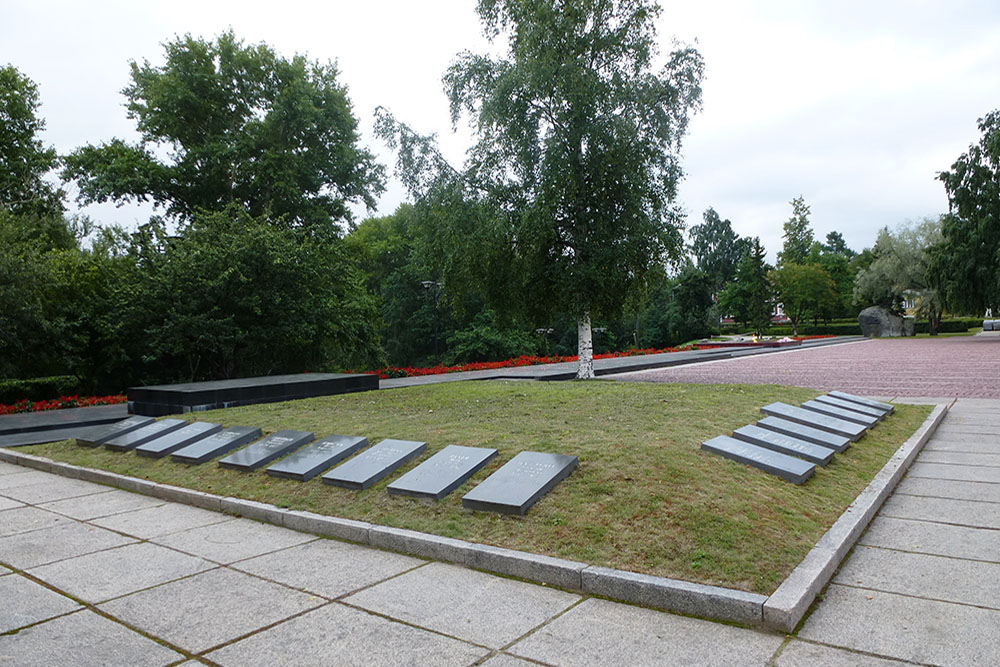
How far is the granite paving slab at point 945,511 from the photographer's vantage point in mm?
4996

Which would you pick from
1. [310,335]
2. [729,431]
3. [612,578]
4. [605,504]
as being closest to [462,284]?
[310,335]

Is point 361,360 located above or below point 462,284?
below

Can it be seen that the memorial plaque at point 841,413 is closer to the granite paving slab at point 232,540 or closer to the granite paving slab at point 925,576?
the granite paving slab at point 925,576

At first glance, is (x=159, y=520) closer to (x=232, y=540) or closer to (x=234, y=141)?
(x=232, y=540)

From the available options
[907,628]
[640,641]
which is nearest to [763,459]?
[907,628]

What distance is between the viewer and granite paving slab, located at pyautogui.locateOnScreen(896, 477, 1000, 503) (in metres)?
5.68

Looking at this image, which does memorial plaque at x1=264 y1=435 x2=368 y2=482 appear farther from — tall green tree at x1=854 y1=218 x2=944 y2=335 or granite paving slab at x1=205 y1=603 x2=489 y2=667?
tall green tree at x1=854 y1=218 x2=944 y2=335

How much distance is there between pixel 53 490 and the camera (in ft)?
22.8

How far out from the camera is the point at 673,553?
4016 mm

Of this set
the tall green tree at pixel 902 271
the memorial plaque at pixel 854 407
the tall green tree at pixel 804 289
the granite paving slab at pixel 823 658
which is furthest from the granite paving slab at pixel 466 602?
the tall green tree at pixel 804 289

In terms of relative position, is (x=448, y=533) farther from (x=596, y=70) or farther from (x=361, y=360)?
(x=361, y=360)

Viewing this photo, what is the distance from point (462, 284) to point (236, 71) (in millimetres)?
19342

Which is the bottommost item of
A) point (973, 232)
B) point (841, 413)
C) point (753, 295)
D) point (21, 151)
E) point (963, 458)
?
point (963, 458)

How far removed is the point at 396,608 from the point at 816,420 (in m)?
6.13
